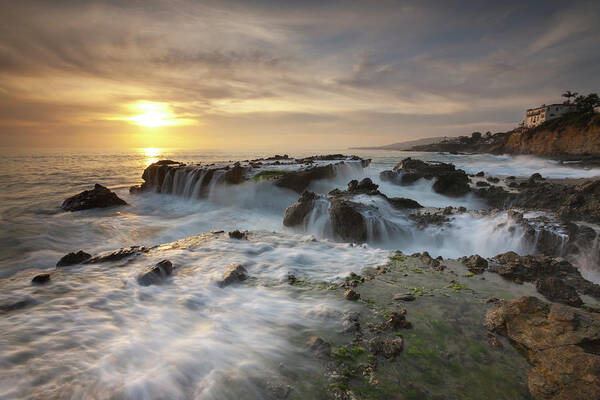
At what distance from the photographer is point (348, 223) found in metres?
9.48

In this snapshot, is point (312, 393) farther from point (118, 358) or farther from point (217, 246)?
point (217, 246)

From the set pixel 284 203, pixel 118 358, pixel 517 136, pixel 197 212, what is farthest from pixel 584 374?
pixel 517 136

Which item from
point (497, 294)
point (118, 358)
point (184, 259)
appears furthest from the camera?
point (184, 259)

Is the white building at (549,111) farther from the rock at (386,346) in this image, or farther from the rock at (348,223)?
the rock at (386,346)

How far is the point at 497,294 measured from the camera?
4.54 metres

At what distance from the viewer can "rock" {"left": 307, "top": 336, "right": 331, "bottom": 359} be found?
320cm

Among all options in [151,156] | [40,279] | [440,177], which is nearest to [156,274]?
[40,279]

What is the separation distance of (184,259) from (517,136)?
78.8m

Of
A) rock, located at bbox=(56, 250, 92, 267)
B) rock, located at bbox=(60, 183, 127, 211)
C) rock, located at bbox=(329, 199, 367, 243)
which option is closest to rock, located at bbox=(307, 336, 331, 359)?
rock, located at bbox=(329, 199, 367, 243)

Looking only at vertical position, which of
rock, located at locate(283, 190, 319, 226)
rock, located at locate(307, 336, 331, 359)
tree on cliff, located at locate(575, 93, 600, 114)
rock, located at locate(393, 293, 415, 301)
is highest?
tree on cliff, located at locate(575, 93, 600, 114)

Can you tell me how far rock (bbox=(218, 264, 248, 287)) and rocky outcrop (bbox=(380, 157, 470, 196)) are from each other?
54.0 ft

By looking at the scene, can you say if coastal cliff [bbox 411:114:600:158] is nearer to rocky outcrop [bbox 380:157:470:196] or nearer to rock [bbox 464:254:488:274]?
rocky outcrop [bbox 380:157:470:196]

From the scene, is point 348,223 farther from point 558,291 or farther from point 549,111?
point 549,111

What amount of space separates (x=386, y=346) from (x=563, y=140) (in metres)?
63.2
